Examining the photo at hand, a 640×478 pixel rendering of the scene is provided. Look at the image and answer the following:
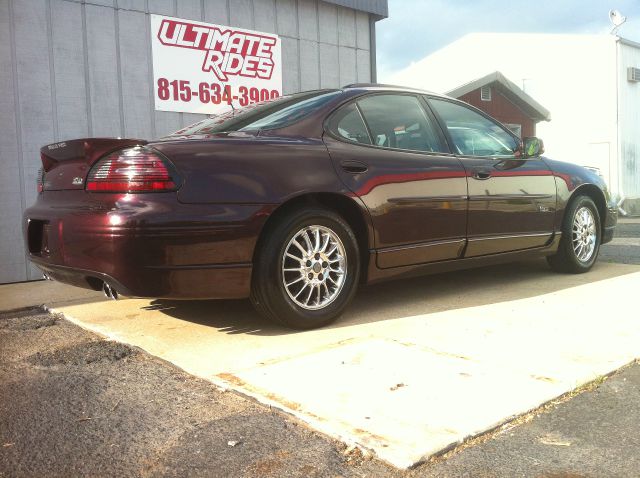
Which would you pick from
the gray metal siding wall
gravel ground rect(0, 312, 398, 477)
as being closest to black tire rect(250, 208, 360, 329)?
gravel ground rect(0, 312, 398, 477)

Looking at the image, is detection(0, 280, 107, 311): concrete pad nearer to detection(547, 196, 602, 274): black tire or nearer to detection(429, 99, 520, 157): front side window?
detection(429, 99, 520, 157): front side window

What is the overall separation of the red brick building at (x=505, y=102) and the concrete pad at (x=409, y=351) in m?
11.8

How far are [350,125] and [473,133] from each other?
126cm

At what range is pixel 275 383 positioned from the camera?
2627 mm

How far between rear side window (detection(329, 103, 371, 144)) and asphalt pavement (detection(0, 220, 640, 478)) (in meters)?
1.73

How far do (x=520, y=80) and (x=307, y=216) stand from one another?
19.6 meters

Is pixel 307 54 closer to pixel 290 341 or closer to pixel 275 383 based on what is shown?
pixel 290 341

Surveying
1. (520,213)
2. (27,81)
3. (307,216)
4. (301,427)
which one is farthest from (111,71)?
(301,427)

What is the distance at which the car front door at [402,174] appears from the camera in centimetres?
372

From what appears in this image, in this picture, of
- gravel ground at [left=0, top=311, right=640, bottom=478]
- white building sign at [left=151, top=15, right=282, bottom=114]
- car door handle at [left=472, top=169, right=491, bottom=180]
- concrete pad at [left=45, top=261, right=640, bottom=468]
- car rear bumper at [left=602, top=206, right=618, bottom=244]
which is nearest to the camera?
gravel ground at [left=0, top=311, right=640, bottom=478]

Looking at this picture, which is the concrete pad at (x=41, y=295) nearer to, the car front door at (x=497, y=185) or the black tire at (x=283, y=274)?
the black tire at (x=283, y=274)

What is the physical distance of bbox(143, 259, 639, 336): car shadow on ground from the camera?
3.80 metres

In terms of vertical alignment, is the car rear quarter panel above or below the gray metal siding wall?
below

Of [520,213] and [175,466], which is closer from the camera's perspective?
[175,466]
